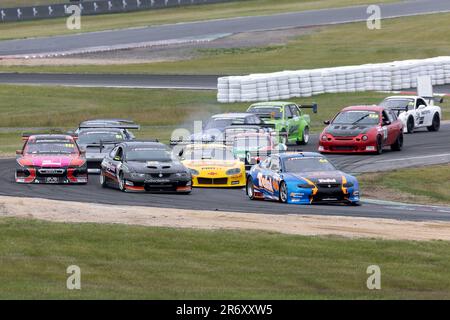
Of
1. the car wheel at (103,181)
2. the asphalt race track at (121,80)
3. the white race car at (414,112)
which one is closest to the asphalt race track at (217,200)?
the car wheel at (103,181)

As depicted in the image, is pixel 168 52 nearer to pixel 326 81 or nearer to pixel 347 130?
pixel 326 81

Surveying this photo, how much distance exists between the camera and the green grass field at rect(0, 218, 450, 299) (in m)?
16.2

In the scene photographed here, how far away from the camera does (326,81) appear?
5194 cm

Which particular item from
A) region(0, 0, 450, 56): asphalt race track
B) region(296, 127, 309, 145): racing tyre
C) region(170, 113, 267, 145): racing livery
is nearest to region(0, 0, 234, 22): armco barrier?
region(0, 0, 450, 56): asphalt race track

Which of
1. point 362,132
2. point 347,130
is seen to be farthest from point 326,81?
point 362,132

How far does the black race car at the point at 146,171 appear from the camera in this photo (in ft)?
93.9

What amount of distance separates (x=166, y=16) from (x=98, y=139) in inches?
1789

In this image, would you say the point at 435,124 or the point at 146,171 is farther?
the point at 435,124

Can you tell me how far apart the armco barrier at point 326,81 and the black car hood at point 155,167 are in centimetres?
2021

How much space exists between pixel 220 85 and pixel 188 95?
3.41m

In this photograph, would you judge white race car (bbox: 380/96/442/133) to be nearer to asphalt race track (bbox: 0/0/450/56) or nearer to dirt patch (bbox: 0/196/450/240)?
dirt patch (bbox: 0/196/450/240)

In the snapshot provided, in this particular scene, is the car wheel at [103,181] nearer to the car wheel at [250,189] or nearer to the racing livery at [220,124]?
the car wheel at [250,189]

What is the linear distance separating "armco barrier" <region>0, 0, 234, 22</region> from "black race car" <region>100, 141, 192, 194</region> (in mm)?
49349
